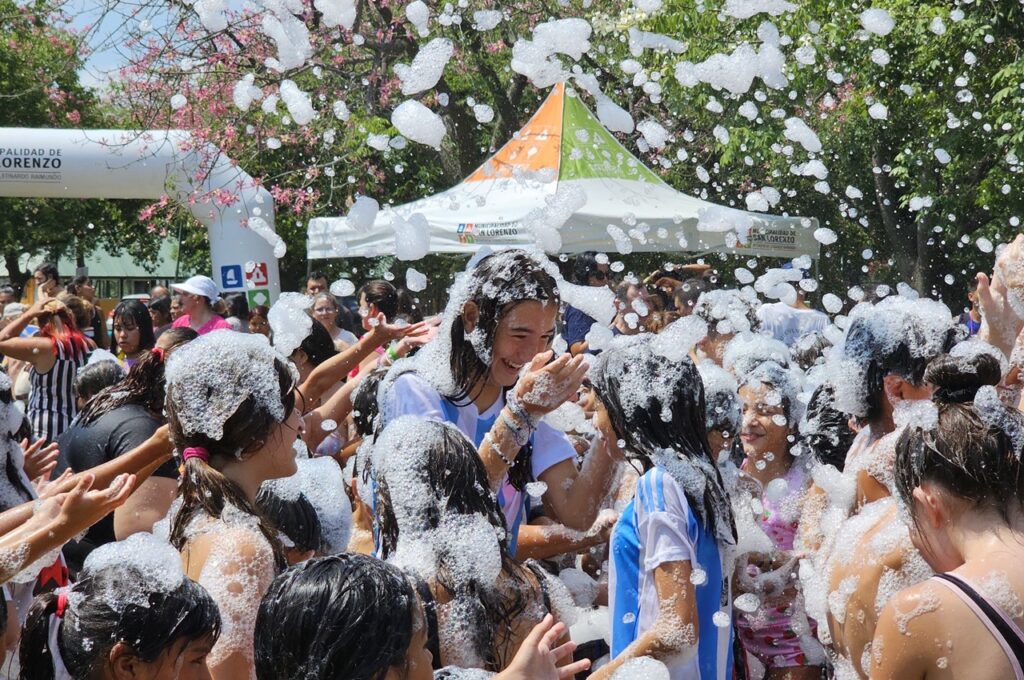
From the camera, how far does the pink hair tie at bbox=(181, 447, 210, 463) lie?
2.48 metres

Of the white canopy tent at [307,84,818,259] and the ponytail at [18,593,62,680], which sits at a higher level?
the white canopy tent at [307,84,818,259]

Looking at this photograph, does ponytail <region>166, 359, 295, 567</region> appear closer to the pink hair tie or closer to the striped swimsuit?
the pink hair tie

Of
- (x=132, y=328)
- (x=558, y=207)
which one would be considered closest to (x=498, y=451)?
(x=132, y=328)

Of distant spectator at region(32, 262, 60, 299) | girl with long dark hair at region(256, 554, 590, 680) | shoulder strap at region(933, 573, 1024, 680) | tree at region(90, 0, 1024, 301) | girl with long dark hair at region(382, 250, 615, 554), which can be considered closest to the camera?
girl with long dark hair at region(256, 554, 590, 680)

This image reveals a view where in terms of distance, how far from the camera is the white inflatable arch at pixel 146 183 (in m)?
10.1

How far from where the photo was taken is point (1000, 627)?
1905mm

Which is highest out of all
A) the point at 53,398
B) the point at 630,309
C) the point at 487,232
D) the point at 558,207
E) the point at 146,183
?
the point at 146,183

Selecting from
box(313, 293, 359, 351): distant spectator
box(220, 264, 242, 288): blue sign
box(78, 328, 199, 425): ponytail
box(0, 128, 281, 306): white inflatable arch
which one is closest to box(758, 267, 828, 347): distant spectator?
box(313, 293, 359, 351): distant spectator

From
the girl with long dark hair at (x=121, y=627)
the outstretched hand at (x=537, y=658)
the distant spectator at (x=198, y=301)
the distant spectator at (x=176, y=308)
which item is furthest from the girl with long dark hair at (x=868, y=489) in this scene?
the distant spectator at (x=176, y=308)

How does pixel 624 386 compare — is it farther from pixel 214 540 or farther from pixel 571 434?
pixel 571 434

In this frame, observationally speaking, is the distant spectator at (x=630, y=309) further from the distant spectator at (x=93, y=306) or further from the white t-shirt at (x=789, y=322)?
the distant spectator at (x=93, y=306)

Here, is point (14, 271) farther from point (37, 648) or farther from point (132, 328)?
point (37, 648)

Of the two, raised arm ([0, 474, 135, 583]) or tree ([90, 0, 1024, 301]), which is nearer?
raised arm ([0, 474, 135, 583])

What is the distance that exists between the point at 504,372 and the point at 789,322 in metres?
3.47
